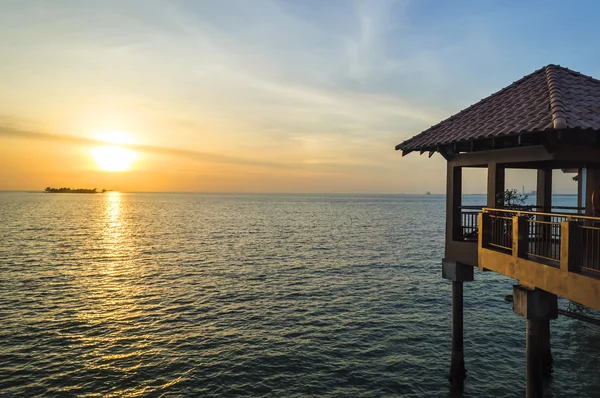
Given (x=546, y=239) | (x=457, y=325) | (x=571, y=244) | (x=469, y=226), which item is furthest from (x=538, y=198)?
(x=571, y=244)

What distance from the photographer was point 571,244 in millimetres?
8734

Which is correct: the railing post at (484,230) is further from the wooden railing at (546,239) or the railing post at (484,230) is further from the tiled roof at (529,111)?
the tiled roof at (529,111)

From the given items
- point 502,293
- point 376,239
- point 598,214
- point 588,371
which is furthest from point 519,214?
point 376,239

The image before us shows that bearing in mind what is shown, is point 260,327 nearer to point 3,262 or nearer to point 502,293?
point 502,293

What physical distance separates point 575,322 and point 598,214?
38.8 feet

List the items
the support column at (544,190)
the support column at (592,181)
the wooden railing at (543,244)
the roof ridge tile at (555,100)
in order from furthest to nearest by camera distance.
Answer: the support column at (544,190) < the support column at (592,181) < the wooden railing at (543,244) < the roof ridge tile at (555,100)

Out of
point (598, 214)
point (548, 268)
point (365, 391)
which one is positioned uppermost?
point (598, 214)

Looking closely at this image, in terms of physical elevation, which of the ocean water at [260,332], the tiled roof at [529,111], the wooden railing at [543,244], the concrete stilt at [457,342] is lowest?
the ocean water at [260,332]

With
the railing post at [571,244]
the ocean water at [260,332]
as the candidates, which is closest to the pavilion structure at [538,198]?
the railing post at [571,244]

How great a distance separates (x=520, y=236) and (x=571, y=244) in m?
1.86

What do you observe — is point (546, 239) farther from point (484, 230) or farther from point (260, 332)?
point (260, 332)

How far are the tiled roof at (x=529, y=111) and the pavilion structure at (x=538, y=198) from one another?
36 millimetres

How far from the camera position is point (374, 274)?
32750mm

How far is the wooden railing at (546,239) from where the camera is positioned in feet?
28.5
